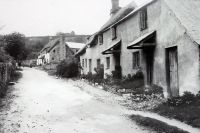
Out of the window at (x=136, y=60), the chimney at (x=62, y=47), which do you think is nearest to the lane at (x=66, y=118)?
the window at (x=136, y=60)

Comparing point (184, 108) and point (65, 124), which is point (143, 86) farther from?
point (65, 124)

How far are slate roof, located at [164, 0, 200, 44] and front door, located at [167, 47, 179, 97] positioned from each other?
1.58 m

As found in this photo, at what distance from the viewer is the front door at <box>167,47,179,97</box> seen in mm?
12195

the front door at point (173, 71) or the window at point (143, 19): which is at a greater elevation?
the window at point (143, 19)

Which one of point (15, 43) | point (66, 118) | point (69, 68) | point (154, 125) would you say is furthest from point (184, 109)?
point (15, 43)

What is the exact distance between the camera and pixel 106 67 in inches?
948

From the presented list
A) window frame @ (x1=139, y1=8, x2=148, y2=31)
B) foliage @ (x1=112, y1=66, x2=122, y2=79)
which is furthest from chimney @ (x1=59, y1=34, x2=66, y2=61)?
window frame @ (x1=139, y1=8, x2=148, y2=31)

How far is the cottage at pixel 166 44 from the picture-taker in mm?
10570

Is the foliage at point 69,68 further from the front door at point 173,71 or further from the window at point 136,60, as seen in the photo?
the front door at point 173,71

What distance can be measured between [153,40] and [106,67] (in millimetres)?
10350

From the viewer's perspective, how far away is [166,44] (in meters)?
12.7

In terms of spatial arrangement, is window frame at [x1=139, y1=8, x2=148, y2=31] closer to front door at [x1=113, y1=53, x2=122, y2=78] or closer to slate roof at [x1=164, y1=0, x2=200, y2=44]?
slate roof at [x1=164, y1=0, x2=200, y2=44]

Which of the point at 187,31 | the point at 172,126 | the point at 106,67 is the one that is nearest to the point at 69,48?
the point at 106,67

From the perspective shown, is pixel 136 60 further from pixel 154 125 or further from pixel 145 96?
pixel 154 125
